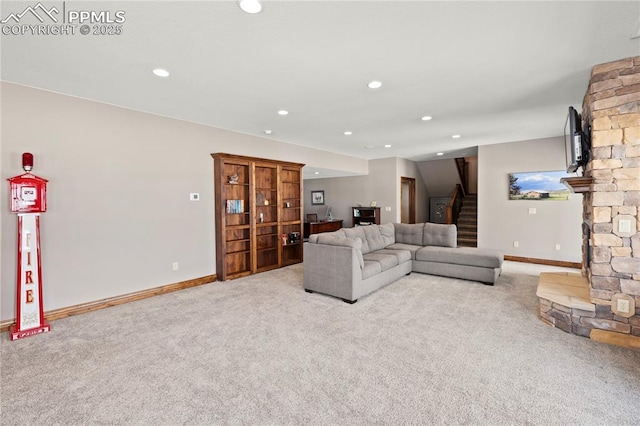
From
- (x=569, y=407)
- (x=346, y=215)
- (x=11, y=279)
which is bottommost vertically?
(x=569, y=407)

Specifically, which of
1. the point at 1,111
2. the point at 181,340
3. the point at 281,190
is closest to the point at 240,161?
the point at 281,190

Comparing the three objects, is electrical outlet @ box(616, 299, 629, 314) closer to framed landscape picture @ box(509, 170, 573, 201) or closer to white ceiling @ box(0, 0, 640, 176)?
white ceiling @ box(0, 0, 640, 176)

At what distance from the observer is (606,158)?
2648 millimetres

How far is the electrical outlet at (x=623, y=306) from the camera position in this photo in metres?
2.60

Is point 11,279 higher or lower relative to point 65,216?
lower

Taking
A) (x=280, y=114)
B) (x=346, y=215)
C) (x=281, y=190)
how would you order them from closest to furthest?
(x=280, y=114) → (x=281, y=190) → (x=346, y=215)

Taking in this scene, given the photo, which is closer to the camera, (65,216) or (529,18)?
(529,18)

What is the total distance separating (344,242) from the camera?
12.8ft

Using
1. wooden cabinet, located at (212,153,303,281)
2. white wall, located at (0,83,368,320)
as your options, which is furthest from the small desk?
white wall, located at (0,83,368,320)

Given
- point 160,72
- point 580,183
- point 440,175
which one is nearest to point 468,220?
point 440,175

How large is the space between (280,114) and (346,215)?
543cm

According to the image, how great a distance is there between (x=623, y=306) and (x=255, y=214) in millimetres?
4798

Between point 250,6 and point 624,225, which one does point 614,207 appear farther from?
point 250,6

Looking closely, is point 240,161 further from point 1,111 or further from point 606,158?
point 606,158
